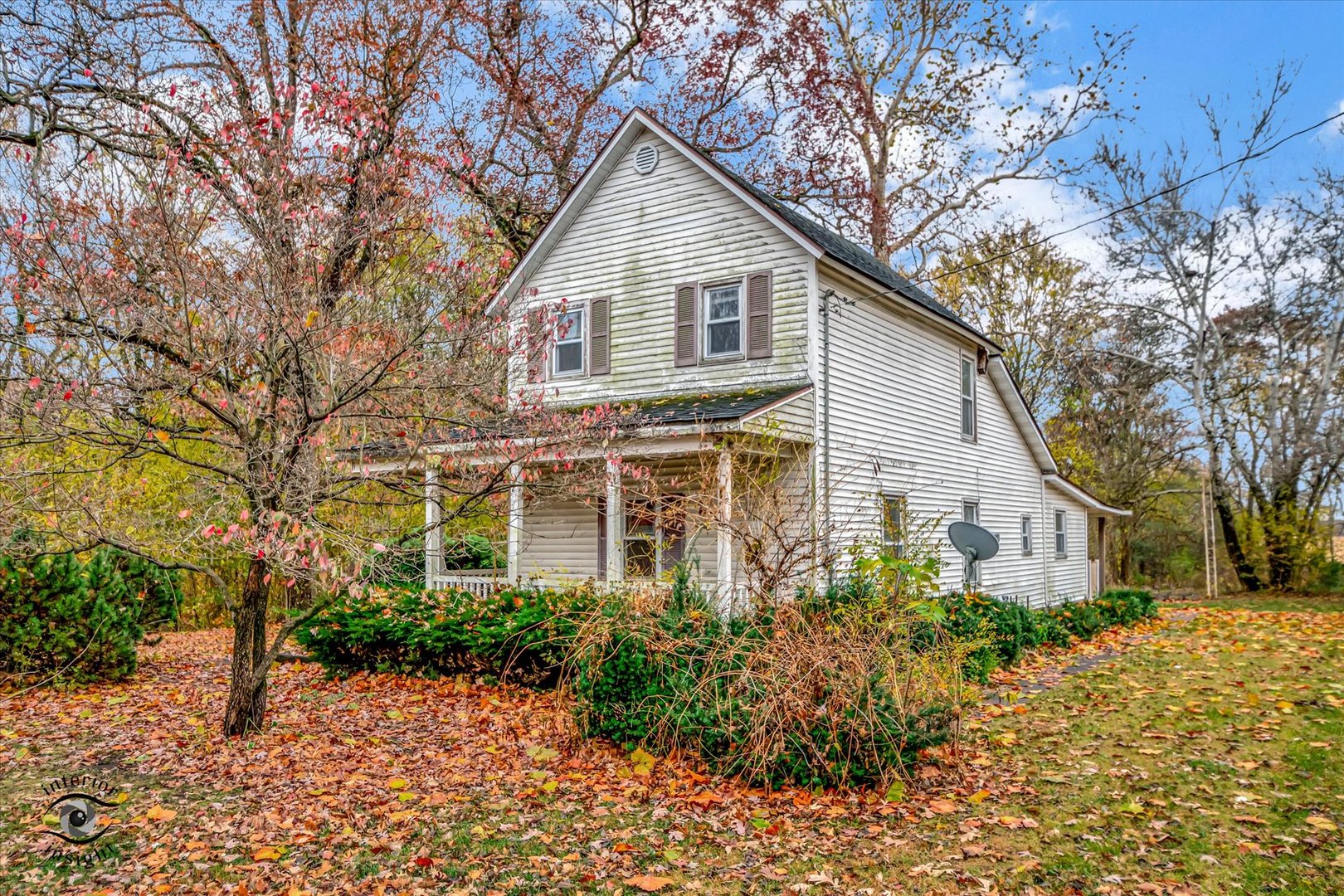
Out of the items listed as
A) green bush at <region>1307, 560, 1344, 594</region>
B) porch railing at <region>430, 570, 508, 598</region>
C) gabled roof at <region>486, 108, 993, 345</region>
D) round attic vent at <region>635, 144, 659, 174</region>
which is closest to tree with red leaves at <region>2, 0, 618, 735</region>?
gabled roof at <region>486, 108, 993, 345</region>

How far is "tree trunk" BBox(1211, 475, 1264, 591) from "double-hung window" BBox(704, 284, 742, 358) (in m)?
18.6

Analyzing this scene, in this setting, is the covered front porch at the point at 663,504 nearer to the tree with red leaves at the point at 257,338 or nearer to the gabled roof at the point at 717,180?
the tree with red leaves at the point at 257,338

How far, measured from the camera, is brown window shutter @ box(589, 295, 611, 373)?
48.1ft

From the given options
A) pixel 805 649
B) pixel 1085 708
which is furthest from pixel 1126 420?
pixel 805 649

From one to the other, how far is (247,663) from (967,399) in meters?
14.6

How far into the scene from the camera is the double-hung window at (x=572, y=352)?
15.0 metres

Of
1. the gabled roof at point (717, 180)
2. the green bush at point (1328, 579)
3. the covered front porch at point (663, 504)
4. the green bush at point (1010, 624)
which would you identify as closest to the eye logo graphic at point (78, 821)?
the covered front porch at point (663, 504)

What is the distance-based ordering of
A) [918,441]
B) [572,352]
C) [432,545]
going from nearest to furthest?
[432,545] < [572,352] < [918,441]

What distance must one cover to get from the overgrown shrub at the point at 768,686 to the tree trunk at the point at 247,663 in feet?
9.73

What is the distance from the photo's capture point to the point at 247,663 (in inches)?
308

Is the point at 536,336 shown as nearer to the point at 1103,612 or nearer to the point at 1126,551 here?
the point at 1103,612

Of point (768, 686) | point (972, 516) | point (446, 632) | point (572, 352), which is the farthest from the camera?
point (972, 516)

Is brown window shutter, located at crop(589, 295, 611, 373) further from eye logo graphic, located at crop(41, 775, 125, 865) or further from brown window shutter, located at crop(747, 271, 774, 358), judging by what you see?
eye logo graphic, located at crop(41, 775, 125, 865)

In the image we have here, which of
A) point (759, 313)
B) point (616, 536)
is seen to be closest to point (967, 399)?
point (759, 313)
